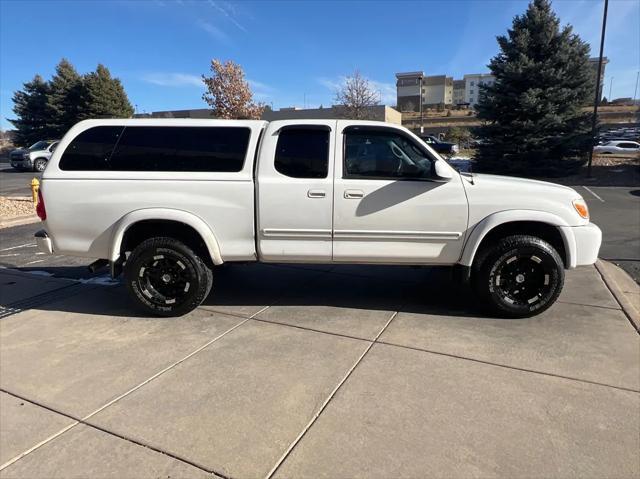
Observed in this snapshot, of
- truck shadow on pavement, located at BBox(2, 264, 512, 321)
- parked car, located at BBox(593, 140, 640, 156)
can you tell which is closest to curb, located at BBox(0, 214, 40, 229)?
truck shadow on pavement, located at BBox(2, 264, 512, 321)

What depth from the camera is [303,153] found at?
445cm

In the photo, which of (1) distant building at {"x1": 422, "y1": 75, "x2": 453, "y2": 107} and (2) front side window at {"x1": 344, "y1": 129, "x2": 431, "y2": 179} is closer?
(2) front side window at {"x1": 344, "y1": 129, "x2": 431, "y2": 179}

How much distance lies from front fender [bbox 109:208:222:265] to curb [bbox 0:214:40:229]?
714cm

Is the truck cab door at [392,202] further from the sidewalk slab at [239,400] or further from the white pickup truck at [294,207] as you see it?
the sidewalk slab at [239,400]

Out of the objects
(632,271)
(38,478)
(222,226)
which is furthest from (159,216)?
(632,271)

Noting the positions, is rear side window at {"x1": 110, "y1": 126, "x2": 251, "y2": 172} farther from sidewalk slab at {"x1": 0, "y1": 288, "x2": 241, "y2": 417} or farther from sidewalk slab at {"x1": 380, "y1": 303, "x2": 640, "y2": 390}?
sidewalk slab at {"x1": 380, "y1": 303, "x2": 640, "y2": 390}

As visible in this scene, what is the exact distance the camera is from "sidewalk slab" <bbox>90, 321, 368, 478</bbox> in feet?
8.66

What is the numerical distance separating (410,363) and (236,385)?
1.32 meters

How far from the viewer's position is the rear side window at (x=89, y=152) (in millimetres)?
4410

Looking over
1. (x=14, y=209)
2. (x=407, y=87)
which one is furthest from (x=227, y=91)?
(x=407, y=87)

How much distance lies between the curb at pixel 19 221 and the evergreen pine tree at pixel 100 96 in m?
33.9

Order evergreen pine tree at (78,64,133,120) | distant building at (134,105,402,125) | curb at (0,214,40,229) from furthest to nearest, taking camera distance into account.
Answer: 1. distant building at (134,105,402,125)
2. evergreen pine tree at (78,64,133,120)
3. curb at (0,214,40,229)

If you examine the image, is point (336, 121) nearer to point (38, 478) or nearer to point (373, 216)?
point (373, 216)

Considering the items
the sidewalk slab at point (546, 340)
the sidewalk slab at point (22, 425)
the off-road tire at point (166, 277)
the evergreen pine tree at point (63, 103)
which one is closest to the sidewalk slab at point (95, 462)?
the sidewalk slab at point (22, 425)
